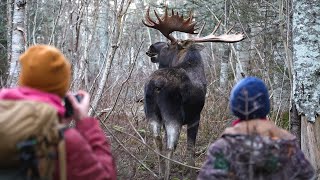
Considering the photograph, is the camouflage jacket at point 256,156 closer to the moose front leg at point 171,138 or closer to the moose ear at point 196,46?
the moose front leg at point 171,138

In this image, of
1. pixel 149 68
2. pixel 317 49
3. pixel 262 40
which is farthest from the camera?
pixel 149 68

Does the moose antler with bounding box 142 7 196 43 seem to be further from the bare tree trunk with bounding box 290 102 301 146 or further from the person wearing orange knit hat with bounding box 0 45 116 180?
the person wearing orange knit hat with bounding box 0 45 116 180

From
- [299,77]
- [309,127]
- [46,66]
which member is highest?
[46,66]

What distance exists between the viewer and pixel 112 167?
3260mm

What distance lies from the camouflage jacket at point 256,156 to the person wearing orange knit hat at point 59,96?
2.46 ft

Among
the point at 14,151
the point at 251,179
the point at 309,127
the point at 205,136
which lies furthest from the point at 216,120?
the point at 14,151

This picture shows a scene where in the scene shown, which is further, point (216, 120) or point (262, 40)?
point (262, 40)

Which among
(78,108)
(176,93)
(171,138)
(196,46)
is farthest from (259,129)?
(196,46)

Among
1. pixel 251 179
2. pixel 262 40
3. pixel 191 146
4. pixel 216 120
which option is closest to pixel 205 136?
pixel 216 120

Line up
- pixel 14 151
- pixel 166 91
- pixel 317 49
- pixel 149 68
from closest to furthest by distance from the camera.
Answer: pixel 14 151
pixel 317 49
pixel 166 91
pixel 149 68

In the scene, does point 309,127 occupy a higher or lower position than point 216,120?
higher

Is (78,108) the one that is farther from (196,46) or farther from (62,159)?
(196,46)

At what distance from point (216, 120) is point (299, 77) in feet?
13.2

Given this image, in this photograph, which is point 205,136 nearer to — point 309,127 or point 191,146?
point 191,146
